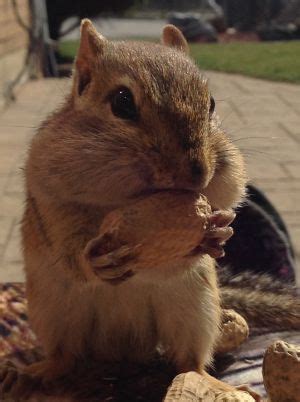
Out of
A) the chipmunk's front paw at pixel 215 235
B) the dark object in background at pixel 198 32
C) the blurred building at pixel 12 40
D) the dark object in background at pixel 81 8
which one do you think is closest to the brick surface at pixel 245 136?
the blurred building at pixel 12 40

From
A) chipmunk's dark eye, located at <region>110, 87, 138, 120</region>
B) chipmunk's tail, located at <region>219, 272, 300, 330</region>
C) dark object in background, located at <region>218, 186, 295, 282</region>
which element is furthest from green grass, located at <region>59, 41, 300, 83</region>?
chipmunk's dark eye, located at <region>110, 87, 138, 120</region>

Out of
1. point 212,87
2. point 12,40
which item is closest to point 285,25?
point 212,87

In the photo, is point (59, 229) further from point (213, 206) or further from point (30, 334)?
point (30, 334)

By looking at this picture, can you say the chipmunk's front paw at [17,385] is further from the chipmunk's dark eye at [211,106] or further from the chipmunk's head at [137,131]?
the chipmunk's dark eye at [211,106]

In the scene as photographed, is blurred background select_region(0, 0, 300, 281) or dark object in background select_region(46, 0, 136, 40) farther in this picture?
dark object in background select_region(46, 0, 136, 40)

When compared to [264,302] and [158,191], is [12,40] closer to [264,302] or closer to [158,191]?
[264,302]

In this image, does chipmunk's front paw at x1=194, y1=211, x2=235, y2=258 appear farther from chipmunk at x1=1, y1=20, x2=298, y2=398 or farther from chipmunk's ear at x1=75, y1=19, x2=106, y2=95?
chipmunk's ear at x1=75, y1=19, x2=106, y2=95
